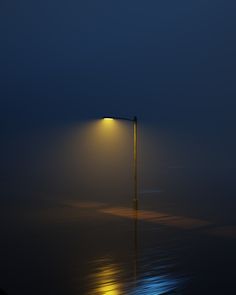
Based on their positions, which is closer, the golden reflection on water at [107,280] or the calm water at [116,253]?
the golden reflection on water at [107,280]

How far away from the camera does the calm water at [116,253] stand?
38.2 feet

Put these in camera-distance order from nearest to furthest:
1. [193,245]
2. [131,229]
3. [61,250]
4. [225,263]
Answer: [225,263], [61,250], [193,245], [131,229]

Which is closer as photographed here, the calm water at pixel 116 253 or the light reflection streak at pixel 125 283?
the light reflection streak at pixel 125 283

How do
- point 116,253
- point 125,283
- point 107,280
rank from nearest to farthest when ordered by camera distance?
point 125,283
point 107,280
point 116,253

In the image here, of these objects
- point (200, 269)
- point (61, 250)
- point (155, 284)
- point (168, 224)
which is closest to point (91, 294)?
point (155, 284)

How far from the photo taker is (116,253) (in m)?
15.5

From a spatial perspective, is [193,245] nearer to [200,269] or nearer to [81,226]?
[200,269]

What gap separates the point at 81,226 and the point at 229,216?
978 cm

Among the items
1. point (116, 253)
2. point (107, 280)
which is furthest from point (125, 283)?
point (116, 253)

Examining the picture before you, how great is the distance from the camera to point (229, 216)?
84.4 ft

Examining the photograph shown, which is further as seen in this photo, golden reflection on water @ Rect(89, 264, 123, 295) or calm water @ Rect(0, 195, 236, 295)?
calm water @ Rect(0, 195, 236, 295)

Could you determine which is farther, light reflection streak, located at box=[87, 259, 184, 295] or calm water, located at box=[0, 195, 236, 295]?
calm water, located at box=[0, 195, 236, 295]

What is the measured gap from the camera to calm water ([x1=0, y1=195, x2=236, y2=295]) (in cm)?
1163

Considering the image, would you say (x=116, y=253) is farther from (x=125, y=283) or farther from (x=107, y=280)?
(x=125, y=283)
